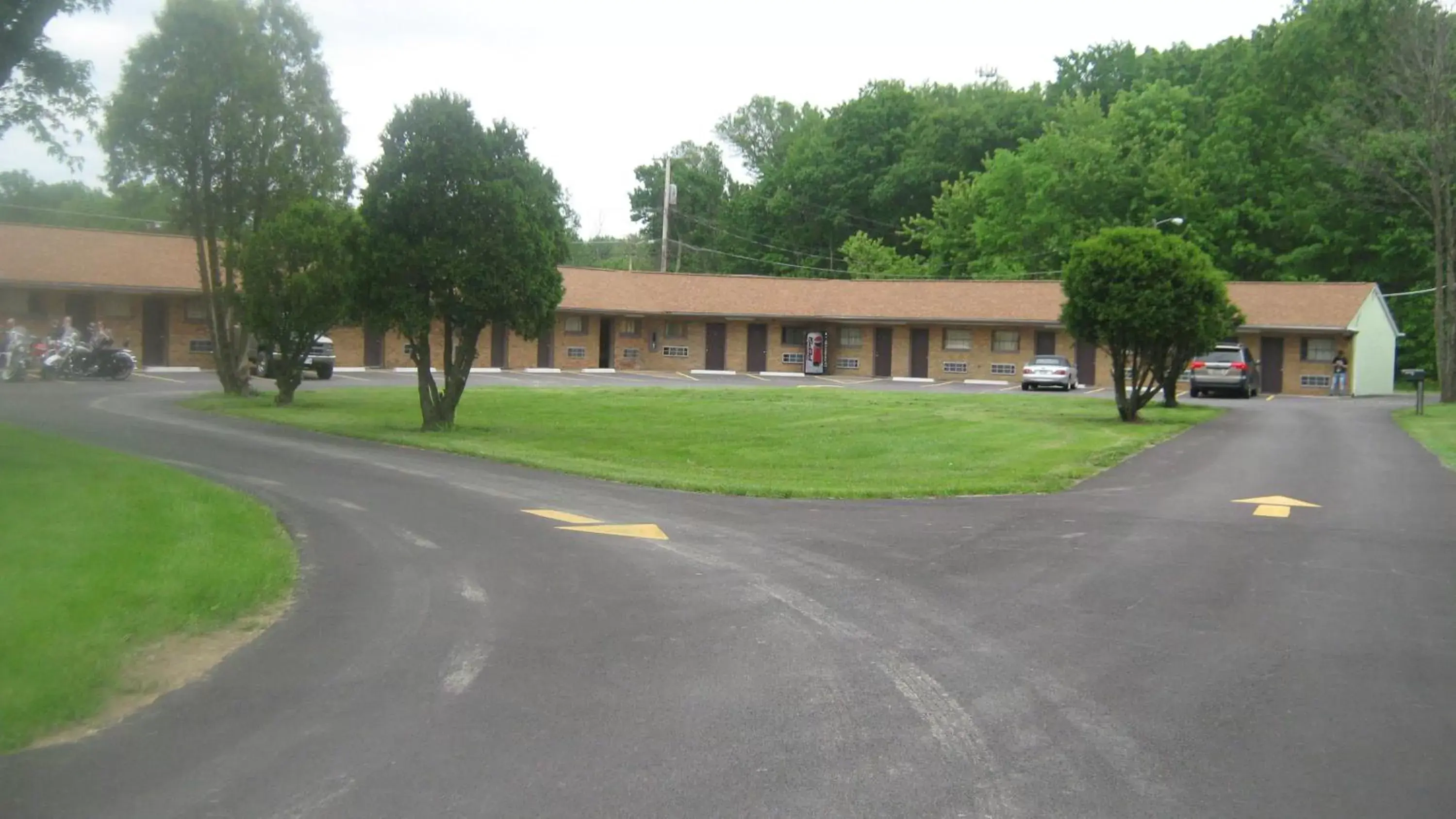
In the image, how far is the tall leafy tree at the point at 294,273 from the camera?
3034cm

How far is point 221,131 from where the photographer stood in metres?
32.6

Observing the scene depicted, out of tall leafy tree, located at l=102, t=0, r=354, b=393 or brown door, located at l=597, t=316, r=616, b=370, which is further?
brown door, located at l=597, t=316, r=616, b=370

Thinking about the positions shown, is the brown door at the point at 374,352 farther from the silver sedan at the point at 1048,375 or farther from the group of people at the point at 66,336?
the silver sedan at the point at 1048,375

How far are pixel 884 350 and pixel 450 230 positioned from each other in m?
36.7

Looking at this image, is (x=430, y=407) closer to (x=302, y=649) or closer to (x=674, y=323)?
(x=302, y=649)

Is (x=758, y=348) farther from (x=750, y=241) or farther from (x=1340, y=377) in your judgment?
(x=750, y=241)

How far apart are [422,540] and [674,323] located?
4869 cm

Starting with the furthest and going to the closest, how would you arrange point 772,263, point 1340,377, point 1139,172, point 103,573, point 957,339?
point 772,263 → point 1139,172 → point 957,339 → point 1340,377 → point 103,573

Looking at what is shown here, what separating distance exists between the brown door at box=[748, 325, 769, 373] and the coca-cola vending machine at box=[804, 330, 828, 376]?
210 cm

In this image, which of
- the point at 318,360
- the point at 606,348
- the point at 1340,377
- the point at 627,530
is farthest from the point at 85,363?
the point at 1340,377

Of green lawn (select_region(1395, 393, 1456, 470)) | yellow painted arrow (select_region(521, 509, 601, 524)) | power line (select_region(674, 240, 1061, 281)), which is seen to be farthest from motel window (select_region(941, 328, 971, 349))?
yellow painted arrow (select_region(521, 509, 601, 524))

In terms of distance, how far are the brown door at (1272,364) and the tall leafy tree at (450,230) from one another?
36.7 m

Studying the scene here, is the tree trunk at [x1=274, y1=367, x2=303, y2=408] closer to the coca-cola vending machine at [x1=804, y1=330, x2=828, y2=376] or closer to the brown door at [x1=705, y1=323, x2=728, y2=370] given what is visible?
the brown door at [x1=705, y1=323, x2=728, y2=370]

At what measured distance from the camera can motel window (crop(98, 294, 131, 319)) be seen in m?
46.2
